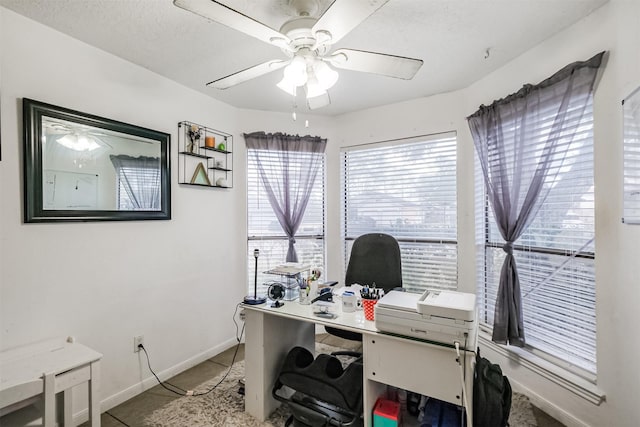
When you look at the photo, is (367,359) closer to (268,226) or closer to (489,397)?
(489,397)

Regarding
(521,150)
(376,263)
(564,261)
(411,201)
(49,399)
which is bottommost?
(49,399)

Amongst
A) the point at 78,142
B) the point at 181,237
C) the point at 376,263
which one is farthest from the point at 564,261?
the point at 78,142

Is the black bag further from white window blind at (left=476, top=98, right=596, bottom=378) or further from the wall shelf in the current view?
the wall shelf

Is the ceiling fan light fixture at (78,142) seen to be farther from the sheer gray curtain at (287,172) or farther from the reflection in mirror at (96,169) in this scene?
the sheer gray curtain at (287,172)

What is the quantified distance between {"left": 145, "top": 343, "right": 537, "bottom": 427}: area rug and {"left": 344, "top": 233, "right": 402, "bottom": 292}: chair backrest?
1.08 m

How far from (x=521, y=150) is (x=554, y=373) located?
1.48 meters

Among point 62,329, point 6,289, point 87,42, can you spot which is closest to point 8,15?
point 87,42

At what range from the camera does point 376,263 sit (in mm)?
2412

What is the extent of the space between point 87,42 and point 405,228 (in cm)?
293

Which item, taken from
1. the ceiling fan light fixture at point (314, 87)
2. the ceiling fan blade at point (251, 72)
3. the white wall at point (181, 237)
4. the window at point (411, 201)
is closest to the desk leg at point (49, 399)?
the white wall at point (181, 237)

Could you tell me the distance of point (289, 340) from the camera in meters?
2.11

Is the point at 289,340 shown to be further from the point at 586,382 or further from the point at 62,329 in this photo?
the point at 586,382

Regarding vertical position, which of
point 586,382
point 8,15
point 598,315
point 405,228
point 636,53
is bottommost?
point 586,382

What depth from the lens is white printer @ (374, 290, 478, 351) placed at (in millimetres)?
1355
